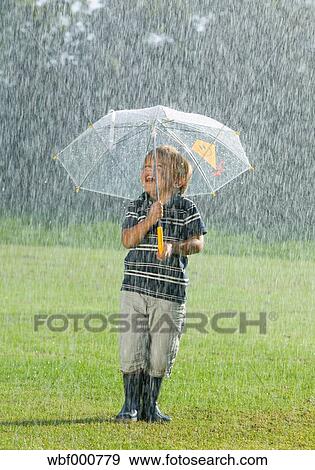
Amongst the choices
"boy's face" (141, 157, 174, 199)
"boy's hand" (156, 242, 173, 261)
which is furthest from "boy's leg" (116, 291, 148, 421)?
"boy's face" (141, 157, 174, 199)

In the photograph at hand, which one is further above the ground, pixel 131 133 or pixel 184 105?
pixel 184 105

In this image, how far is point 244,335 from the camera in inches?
349

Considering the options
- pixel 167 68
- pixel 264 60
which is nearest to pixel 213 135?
pixel 167 68

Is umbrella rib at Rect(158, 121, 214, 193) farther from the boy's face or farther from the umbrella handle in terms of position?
the umbrella handle

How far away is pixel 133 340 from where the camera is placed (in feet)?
14.3

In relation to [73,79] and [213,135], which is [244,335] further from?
[73,79]

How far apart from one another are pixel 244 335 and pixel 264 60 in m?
15.0

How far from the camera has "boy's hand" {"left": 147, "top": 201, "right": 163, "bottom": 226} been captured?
4.24 metres

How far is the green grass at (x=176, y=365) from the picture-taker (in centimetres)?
461

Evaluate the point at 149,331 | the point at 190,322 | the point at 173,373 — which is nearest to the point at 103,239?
the point at 190,322

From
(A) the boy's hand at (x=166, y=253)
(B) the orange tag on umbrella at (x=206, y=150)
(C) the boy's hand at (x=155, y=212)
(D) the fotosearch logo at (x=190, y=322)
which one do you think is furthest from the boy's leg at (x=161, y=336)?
(D) the fotosearch logo at (x=190, y=322)

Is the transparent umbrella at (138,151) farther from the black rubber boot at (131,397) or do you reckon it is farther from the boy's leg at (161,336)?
the black rubber boot at (131,397)

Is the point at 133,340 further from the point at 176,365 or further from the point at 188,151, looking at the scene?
the point at 176,365
